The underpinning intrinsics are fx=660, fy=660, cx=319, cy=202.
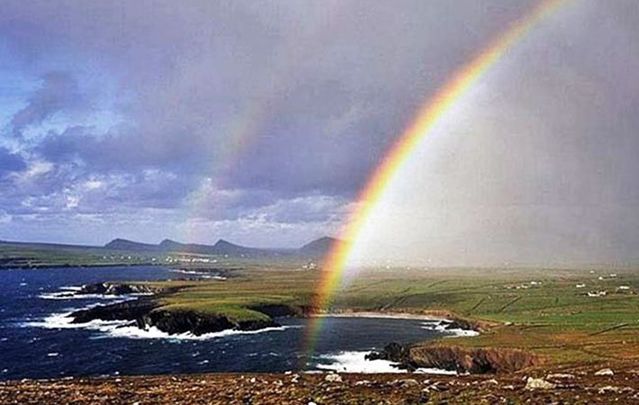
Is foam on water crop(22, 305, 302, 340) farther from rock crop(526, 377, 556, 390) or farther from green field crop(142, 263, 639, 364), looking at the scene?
rock crop(526, 377, 556, 390)

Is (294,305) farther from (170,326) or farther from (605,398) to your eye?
(605,398)

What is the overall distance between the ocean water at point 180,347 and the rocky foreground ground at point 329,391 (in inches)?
1925

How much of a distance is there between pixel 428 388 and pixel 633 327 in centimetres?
9869

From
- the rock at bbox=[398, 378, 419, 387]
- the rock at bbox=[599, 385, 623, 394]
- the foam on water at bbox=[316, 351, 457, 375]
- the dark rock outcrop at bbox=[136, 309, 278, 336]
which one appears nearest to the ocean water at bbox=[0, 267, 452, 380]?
the foam on water at bbox=[316, 351, 457, 375]

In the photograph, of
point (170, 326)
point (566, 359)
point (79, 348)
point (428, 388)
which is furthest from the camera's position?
point (170, 326)

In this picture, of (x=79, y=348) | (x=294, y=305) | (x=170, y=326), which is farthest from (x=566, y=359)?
(x=294, y=305)

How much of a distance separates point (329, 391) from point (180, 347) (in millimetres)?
82895

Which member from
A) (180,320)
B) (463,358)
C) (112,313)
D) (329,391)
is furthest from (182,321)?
(329,391)

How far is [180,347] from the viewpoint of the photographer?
4281 inches

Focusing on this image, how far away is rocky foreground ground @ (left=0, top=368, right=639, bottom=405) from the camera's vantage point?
27906 millimetres

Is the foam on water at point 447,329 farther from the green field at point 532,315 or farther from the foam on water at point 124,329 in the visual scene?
the foam on water at point 124,329

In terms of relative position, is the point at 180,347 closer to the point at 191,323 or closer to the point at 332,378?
the point at 191,323

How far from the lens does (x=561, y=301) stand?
601ft

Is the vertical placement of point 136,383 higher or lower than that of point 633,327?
higher
